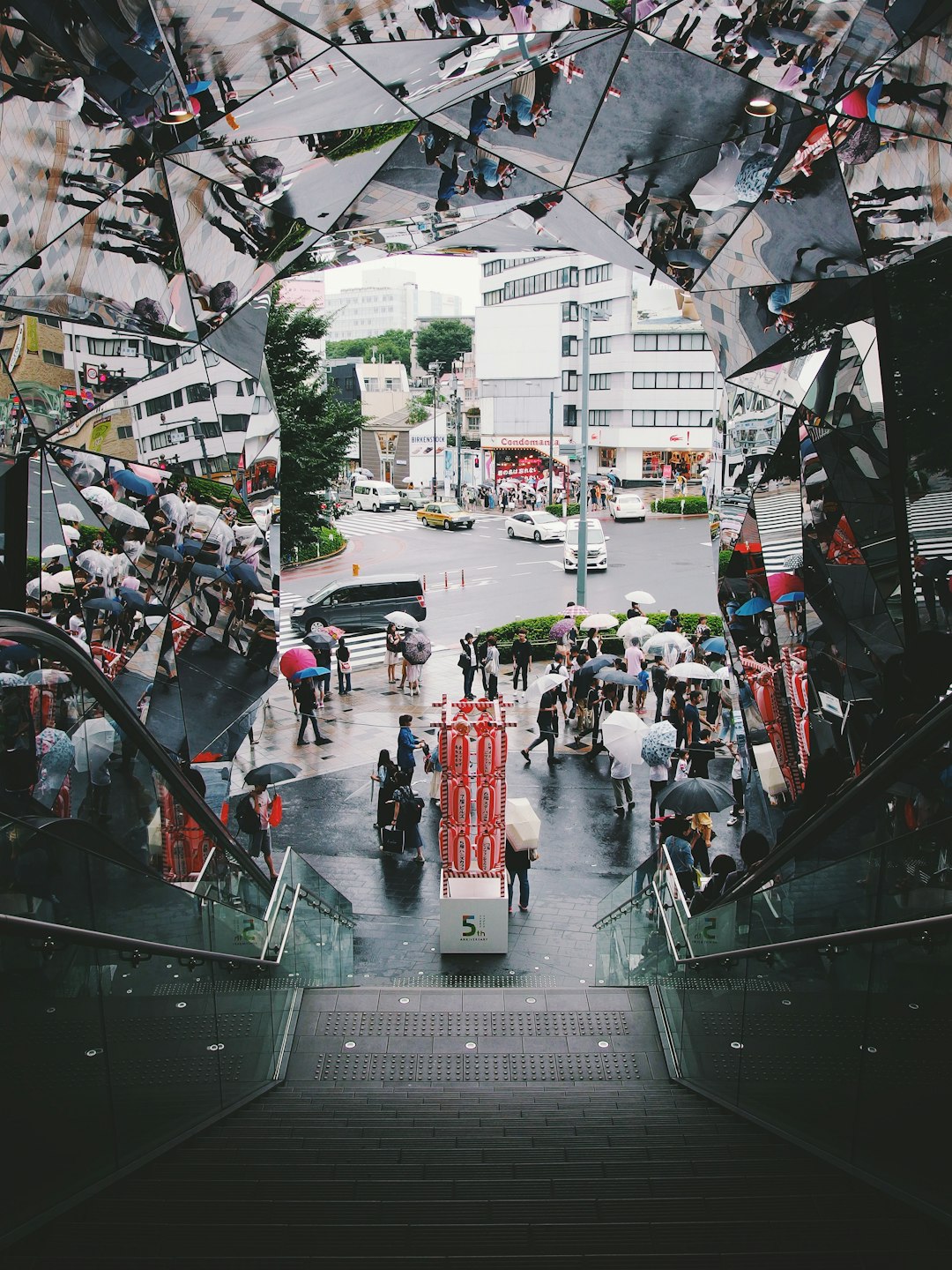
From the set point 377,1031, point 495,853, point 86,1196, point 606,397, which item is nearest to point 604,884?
point 495,853

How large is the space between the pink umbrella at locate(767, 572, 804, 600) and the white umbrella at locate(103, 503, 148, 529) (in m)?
6.66

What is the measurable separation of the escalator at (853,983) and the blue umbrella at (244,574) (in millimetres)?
7167

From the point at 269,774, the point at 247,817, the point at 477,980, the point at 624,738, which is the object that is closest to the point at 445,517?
the point at 624,738

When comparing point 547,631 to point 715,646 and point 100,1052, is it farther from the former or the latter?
point 100,1052

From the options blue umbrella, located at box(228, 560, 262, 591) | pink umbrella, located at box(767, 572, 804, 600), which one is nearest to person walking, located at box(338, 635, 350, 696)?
blue umbrella, located at box(228, 560, 262, 591)

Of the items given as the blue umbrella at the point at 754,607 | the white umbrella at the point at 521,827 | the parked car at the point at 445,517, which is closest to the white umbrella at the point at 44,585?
the white umbrella at the point at 521,827

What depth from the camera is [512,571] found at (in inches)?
1372

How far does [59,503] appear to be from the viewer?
1061 cm

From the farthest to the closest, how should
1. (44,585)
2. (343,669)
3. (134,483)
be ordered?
(343,669) < (134,483) < (44,585)

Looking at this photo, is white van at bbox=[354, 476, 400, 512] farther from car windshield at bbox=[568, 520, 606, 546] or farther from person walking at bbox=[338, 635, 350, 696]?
person walking at bbox=[338, 635, 350, 696]

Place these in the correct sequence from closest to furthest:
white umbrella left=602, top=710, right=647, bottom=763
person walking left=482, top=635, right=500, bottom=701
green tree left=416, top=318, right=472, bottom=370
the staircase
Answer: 1. the staircase
2. white umbrella left=602, top=710, right=647, bottom=763
3. person walking left=482, top=635, right=500, bottom=701
4. green tree left=416, top=318, right=472, bottom=370

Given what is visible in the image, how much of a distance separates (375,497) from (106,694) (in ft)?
165

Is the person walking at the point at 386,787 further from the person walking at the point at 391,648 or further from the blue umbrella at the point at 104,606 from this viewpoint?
the person walking at the point at 391,648

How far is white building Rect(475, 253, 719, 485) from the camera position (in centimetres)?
5512
